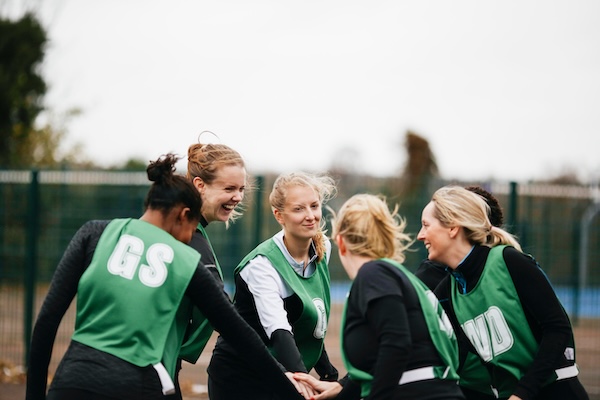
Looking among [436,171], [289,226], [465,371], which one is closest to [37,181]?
Answer: [289,226]

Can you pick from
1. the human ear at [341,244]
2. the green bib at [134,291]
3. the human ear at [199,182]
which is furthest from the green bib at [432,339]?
the human ear at [199,182]

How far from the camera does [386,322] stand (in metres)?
3.18

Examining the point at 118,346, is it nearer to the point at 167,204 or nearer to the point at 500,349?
the point at 167,204

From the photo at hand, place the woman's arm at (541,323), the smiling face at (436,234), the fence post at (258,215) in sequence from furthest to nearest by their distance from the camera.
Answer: the fence post at (258,215) < the smiling face at (436,234) < the woman's arm at (541,323)

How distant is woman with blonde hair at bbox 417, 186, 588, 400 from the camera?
379cm

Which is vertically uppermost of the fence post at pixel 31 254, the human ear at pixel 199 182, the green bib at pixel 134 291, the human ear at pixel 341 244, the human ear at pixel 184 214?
the human ear at pixel 199 182

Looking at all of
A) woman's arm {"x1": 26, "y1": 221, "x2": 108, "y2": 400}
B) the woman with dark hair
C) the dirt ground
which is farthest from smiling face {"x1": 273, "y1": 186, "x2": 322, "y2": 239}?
the dirt ground

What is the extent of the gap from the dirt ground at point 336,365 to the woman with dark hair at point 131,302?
483cm

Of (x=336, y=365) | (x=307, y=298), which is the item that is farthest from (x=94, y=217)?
(x=307, y=298)

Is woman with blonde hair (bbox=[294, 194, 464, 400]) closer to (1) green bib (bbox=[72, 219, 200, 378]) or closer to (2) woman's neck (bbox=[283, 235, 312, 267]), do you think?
(1) green bib (bbox=[72, 219, 200, 378])

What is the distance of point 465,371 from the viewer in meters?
4.29

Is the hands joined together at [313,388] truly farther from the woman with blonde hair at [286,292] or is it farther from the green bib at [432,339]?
the green bib at [432,339]

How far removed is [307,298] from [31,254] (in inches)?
255

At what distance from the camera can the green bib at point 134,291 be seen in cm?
328
